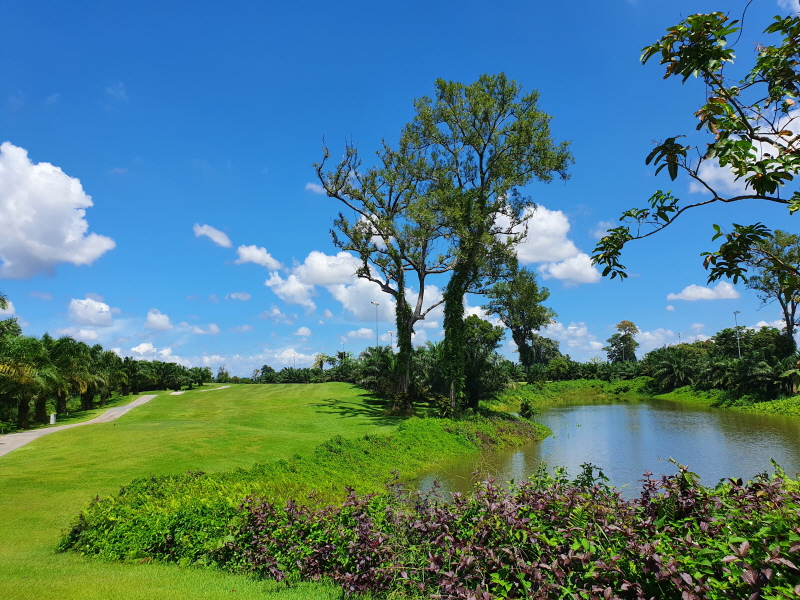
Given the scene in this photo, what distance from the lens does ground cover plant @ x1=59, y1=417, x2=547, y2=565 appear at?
6535 millimetres

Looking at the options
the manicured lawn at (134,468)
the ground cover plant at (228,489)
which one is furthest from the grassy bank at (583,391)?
the manicured lawn at (134,468)

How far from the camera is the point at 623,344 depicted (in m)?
90.1

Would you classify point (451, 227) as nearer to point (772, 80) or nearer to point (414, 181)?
point (414, 181)

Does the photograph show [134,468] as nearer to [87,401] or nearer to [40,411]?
[40,411]

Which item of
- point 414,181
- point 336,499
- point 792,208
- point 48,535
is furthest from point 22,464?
point 414,181

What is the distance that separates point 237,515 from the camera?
20.8ft

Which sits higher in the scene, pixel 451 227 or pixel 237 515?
pixel 451 227

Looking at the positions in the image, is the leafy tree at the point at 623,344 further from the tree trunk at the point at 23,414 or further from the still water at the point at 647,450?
the tree trunk at the point at 23,414

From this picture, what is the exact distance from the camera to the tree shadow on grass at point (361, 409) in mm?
24562

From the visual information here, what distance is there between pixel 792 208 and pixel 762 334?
5767 cm

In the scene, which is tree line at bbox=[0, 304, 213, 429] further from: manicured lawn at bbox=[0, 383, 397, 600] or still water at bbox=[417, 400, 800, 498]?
still water at bbox=[417, 400, 800, 498]

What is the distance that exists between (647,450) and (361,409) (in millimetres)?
14792

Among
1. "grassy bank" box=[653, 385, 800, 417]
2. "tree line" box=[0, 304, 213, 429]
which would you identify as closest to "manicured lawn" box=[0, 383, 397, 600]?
"tree line" box=[0, 304, 213, 429]

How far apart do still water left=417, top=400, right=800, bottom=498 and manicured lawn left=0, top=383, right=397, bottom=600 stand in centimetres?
574
